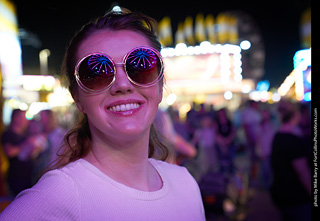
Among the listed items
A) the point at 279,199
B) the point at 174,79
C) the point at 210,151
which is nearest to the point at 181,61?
the point at 174,79

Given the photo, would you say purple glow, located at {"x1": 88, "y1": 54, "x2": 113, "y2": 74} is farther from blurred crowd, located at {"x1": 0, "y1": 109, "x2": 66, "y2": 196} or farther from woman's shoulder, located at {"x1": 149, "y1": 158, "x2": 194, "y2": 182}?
blurred crowd, located at {"x1": 0, "y1": 109, "x2": 66, "y2": 196}

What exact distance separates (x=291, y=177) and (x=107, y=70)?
9.64 feet

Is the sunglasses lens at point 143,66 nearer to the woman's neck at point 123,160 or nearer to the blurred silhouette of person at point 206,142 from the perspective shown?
the woman's neck at point 123,160

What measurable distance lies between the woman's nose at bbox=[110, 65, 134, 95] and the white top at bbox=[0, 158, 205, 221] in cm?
33

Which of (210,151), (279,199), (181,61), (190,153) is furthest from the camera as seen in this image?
(181,61)

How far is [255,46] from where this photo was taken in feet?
115

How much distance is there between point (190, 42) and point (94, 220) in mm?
30546

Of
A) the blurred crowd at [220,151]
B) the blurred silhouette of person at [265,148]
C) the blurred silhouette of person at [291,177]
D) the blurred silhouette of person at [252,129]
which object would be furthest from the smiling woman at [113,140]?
the blurred silhouette of person at [252,129]

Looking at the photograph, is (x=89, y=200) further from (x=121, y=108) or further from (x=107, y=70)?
(x=107, y=70)

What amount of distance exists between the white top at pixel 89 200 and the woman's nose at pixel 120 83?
328 mm

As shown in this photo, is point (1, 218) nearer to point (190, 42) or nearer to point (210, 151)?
→ point (210, 151)

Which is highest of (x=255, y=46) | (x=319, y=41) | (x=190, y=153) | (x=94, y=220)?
(x=255, y=46)

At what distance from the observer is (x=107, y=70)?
130 centimetres

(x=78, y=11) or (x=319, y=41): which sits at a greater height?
(x=78, y=11)
